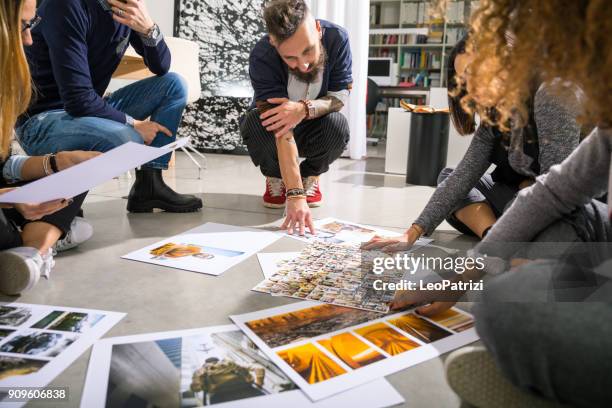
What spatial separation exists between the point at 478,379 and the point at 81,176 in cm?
81

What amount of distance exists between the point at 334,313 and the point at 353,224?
0.74m

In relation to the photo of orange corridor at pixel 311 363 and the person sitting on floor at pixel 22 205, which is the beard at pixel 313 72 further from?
the photo of orange corridor at pixel 311 363

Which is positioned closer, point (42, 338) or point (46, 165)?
point (42, 338)

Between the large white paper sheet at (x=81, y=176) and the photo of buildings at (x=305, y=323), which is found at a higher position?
the large white paper sheet at (x=81, y=176)

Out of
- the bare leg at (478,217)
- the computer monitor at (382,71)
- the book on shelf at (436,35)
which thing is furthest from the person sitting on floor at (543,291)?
the book on shelf at (436,35)

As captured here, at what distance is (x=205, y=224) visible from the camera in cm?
162

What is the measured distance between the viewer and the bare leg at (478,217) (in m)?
1.39

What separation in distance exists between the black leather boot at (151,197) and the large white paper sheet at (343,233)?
482 millimetres

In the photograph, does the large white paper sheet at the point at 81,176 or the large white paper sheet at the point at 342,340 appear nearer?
the large white paper sheet at the point at 342,340

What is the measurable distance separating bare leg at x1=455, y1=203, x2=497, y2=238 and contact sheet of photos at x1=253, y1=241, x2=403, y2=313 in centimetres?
34

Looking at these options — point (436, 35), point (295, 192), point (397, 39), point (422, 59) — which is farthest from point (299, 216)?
point (397, 39)

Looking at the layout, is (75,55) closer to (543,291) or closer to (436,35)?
(543,291)

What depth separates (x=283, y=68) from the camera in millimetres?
1811

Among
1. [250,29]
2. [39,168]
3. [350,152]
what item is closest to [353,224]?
[39,168]
